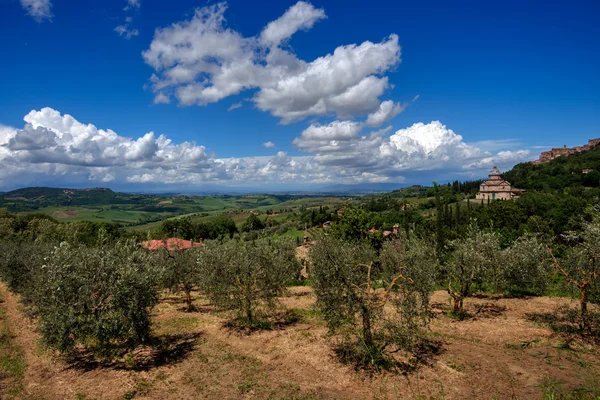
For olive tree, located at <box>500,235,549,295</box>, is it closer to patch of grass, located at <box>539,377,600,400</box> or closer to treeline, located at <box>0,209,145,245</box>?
patch of grass, located at <box>539,377,600,400</box>

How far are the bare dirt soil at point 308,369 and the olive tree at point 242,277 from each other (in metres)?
2.43

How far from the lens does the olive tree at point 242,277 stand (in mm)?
22578

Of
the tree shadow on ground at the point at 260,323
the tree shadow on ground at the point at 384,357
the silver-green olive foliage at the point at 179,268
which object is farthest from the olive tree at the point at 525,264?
the silver-green olive foliage at the point at 179,268

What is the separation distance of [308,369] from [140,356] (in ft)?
35.7

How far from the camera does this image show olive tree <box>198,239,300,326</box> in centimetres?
2258

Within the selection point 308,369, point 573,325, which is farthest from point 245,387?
point 573,325

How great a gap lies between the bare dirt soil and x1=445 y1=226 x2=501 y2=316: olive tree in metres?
2.82

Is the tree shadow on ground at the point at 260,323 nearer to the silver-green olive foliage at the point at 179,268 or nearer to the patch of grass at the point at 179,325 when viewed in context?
the patch of grass at the point at 179,325

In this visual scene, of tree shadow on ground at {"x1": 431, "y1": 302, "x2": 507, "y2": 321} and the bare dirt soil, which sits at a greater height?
the bare dirt soil

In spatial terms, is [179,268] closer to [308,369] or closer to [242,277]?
[242,277]

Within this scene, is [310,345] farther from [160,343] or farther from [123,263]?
[123,263]

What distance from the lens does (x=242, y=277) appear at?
75.2ft

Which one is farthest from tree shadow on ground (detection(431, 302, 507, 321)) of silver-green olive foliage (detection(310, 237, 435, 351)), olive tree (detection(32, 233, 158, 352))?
olive tree (detection(32, 233, 158, 352))

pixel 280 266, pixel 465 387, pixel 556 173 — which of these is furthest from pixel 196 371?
pixel 556 173
